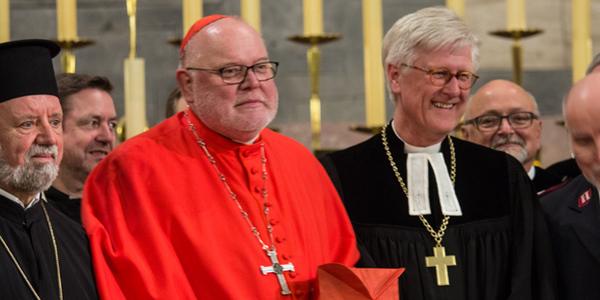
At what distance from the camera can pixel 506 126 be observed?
467cm

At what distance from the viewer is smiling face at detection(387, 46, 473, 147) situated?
11.6 feet

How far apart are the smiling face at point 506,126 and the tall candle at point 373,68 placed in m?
0.66

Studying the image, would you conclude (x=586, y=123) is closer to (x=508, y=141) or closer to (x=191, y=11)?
(x=508, y=141)

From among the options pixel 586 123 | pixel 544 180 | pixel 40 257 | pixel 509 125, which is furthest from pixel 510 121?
pixel 40 257

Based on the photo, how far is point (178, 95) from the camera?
184 inches

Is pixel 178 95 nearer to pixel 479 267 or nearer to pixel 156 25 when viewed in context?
pixel 156 25

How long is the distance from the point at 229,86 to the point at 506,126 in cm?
202

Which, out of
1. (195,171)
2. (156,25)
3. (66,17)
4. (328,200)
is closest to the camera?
(195,171)

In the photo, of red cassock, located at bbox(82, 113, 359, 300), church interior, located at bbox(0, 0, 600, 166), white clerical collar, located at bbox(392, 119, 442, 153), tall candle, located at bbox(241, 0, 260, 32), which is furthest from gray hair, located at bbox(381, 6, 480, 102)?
church interior, located at bbox(0, 0, 600, 166)

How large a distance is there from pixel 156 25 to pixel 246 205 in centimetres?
307

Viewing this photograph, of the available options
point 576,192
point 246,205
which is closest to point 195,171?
point 246,205

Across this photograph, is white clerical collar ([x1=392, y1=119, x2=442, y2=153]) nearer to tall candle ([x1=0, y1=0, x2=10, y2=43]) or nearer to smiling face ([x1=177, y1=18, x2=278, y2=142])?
smiling face ([x1=177, y1=18, x2=278, y2=142])

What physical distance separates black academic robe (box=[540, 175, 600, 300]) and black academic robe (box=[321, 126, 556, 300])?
2.9 inches

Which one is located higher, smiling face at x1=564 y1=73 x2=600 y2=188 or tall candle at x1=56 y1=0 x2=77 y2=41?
tall candle at x1=56 y1=0 x2=77 y2=41
